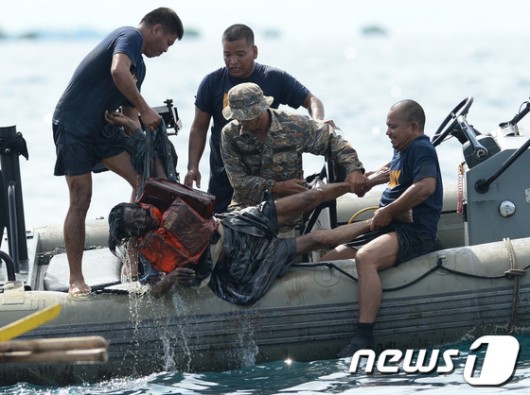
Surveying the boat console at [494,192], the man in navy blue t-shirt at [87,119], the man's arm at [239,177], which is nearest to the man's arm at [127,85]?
the man in navy blue t-shirt at [87,119]

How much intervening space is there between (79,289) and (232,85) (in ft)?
5.61

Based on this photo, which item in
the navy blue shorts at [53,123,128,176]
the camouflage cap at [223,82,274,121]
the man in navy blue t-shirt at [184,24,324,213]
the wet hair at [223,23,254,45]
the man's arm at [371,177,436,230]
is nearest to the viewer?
the man's arm at [371,177,436,230]

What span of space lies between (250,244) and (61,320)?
3.73 feet

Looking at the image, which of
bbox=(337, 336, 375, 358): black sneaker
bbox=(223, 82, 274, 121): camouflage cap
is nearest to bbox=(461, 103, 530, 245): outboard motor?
bbox=(337, 336, 375, 358): black sneaker

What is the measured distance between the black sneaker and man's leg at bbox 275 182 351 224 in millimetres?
792

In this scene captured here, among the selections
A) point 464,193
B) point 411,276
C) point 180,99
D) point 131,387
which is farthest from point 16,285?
point 180,99

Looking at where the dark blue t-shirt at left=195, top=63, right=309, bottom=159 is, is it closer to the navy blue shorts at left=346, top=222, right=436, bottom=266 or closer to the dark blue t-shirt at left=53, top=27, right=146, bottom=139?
the dark blue t-shirt at left=53, top=27, right=146, bottom=139

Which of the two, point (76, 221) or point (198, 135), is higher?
point (198, 135)

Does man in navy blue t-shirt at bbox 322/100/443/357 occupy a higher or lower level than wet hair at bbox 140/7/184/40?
lower

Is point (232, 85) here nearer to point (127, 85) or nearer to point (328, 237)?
point (127, 85)

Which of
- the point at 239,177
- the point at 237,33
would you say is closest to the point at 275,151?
the point at 239,177

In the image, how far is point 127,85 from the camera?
303 inches

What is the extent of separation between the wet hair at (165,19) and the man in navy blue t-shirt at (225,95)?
1.61 ft

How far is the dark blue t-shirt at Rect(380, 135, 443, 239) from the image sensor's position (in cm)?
772
